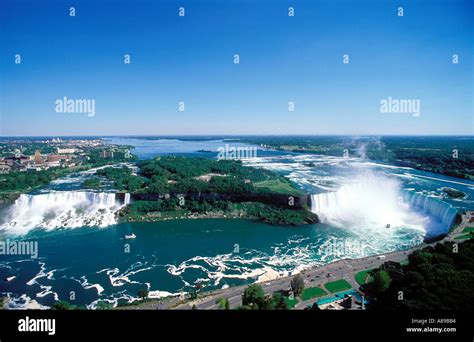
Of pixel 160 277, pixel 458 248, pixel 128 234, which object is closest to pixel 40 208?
pixel 128 234

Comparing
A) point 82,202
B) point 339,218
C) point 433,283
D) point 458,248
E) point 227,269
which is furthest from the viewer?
point 82,202

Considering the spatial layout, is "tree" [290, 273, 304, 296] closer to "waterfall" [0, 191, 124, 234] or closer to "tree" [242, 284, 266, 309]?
"tree" [242, 284, 266, 309]

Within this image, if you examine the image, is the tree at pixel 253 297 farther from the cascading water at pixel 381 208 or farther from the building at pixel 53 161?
the building at pixel 53 161

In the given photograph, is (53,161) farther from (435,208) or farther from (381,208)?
(435,208)

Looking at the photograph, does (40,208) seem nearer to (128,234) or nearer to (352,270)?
(128,234)

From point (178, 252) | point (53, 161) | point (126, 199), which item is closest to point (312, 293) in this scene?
point (178, 252)

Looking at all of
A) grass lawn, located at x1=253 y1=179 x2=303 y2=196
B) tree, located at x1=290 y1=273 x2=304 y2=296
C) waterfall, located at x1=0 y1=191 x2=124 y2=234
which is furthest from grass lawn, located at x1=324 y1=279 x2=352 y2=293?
waterfall, located at x1=0 y1=191 x2=124 y2=234
